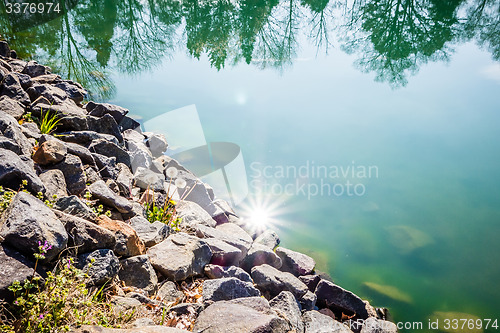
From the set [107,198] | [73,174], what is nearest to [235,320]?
[107,198]

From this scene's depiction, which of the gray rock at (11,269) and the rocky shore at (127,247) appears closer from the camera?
the gray rock at (11,269)

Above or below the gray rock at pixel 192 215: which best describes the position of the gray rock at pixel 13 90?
above

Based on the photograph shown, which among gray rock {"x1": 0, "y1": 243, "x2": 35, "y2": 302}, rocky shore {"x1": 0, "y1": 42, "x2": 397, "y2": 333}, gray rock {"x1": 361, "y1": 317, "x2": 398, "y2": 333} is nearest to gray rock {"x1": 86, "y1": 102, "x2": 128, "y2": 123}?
rocky shore {"x1": 0, "y1": 42, "x2": 397, "y2": 333}

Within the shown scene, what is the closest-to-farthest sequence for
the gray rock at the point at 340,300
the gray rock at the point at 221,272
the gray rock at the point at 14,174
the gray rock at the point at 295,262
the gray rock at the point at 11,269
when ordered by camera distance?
1. the gray rock at the point at 11,269
2. the gray rock at the point at 14,174
3. the gray rock at the point at 221,272
4. the gray rock at the point at 340,300
5. the gray rock at the point at 295,262

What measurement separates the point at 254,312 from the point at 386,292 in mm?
2297

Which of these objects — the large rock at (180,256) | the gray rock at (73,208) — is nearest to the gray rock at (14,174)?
the gray rock at (73,208)

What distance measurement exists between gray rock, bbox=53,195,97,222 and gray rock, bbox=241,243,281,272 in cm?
158

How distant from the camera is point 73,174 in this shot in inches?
105

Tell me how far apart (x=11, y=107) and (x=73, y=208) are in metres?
2.06

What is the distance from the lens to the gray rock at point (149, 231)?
2.52 m

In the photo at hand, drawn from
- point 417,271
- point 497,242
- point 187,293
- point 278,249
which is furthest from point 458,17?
point 187,293

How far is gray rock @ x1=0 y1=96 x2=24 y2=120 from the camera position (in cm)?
320

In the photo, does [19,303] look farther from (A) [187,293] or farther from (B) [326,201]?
(B) [326,201]

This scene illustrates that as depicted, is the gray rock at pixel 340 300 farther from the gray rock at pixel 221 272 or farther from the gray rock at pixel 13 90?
the gray rock at pixel 13 90
